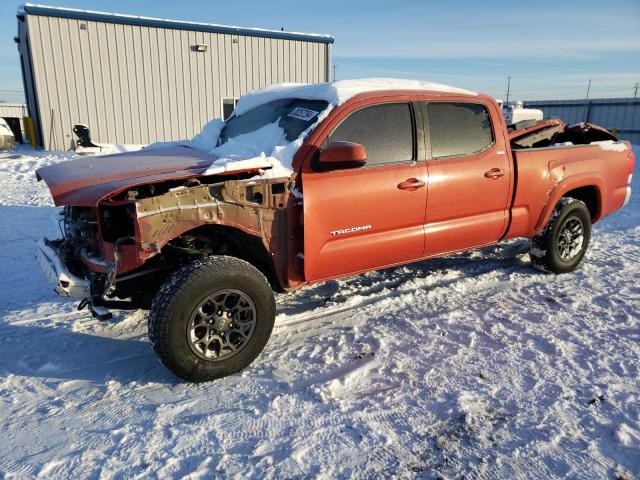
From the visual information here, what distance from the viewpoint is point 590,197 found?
5355mm

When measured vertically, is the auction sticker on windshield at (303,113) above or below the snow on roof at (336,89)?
below

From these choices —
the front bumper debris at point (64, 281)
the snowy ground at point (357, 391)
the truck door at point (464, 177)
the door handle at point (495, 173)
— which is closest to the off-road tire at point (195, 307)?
the snowy ground at point (357, 391)

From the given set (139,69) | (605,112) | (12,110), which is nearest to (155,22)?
(139,69)

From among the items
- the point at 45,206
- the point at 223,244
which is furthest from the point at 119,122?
the point at 223,244

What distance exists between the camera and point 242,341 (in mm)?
3180

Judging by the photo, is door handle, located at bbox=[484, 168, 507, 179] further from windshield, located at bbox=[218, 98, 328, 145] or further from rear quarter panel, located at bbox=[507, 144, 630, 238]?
windshield, located at bbox=[218, 98, 328, 145]

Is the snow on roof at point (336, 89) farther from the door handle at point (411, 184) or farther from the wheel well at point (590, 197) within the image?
the wheel well at point (590, 197)

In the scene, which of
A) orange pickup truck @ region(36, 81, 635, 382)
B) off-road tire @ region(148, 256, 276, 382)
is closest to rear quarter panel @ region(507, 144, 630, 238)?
orange pickup truck @ region(36, 81, 635, 382)

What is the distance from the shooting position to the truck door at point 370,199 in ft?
11.3

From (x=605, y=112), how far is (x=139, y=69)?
20015 mm

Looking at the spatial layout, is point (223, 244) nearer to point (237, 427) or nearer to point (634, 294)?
point (237, 427)

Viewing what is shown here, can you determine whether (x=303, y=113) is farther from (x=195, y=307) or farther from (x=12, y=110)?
(x=12, y=110)

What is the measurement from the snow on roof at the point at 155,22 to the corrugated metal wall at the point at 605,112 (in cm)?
1242

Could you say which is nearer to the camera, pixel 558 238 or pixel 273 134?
pixel 273 134
